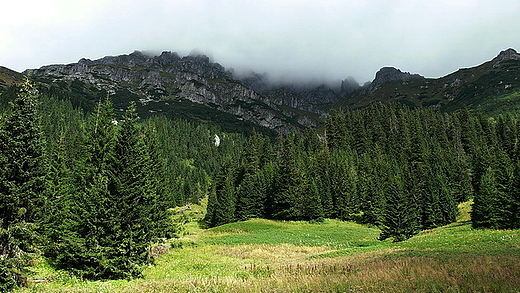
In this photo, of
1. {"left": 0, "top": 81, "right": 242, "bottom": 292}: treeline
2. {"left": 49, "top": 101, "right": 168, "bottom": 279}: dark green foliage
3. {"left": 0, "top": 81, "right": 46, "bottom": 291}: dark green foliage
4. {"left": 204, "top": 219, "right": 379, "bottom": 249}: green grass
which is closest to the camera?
{"left": 0, "top": 81, "right": 46, "bottom": 291}: dark green foliage

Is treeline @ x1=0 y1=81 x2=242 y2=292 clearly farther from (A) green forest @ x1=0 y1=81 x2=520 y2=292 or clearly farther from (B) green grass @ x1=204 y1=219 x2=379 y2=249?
(B) green grass @ x1=204 y1=219 x2=379 y2=249

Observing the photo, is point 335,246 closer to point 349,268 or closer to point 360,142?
point 349,268

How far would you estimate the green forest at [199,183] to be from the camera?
54.9 ft

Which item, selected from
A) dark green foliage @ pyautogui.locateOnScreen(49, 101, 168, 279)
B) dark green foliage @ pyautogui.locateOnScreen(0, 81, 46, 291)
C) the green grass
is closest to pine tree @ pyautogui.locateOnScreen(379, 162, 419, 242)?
the green grass

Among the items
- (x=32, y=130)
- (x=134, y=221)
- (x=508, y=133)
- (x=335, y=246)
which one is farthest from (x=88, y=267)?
(x=508, y=133)

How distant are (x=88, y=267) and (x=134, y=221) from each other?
4255 mm

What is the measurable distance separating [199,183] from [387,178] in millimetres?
93099

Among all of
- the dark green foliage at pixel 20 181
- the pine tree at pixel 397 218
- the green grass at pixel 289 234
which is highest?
the dark green foliage at pixel 20 181

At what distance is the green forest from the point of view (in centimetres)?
1672

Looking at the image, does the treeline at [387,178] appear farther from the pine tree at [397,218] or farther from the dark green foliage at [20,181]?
the dark green foliage at [20,181]

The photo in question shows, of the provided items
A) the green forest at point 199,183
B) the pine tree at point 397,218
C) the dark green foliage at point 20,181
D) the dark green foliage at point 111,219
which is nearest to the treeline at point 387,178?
the pine tree at point 397,218

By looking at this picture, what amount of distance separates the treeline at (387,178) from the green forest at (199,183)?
318 mm

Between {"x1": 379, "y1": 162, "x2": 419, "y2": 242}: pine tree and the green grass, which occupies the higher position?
{"x1": 379, "y1": 162, "x2": 419, "y2": 242}: pine tree

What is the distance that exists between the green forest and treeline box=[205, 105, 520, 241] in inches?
12.5
